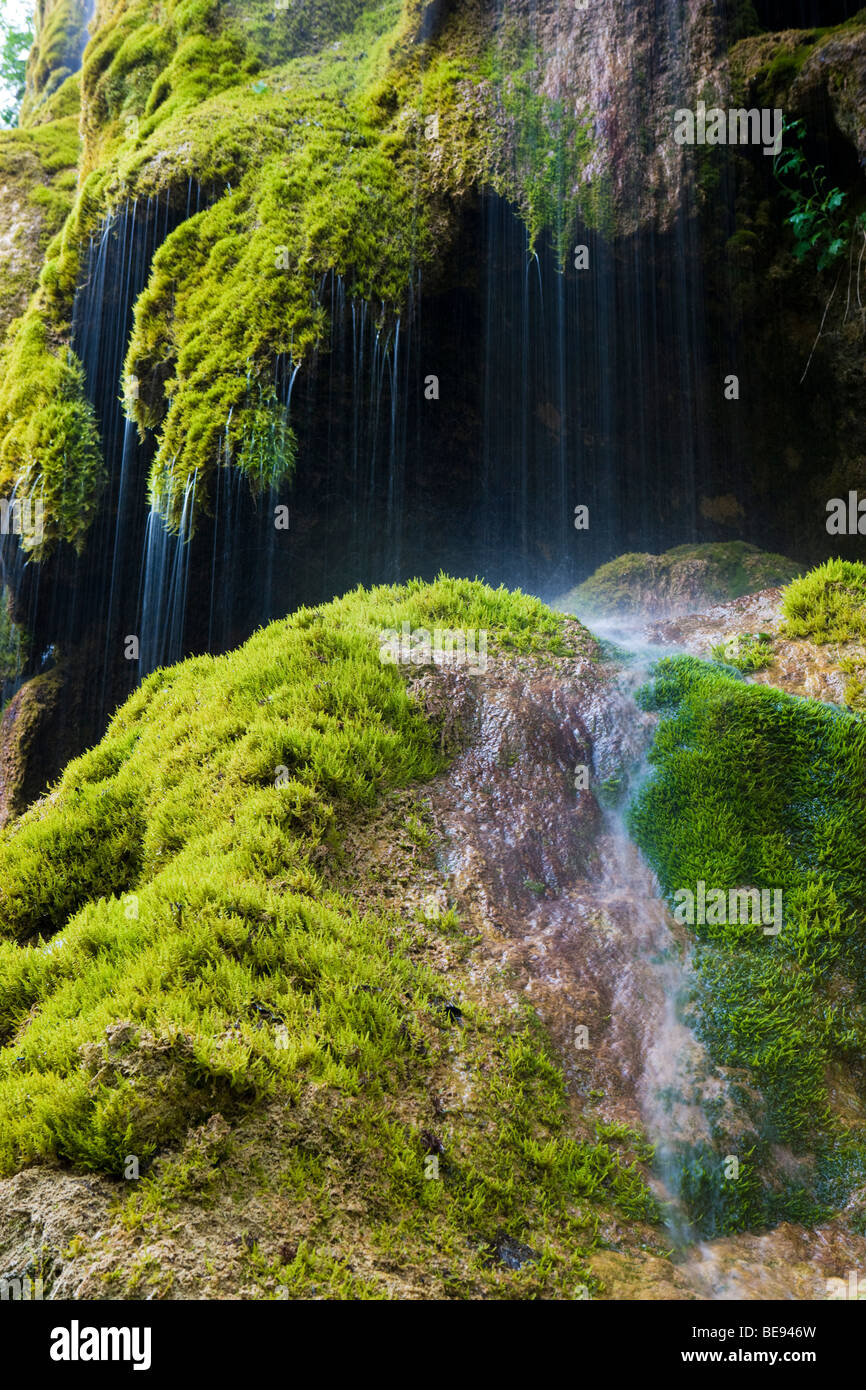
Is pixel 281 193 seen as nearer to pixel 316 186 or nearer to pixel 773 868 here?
pixel 316 186

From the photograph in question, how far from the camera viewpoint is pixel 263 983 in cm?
386

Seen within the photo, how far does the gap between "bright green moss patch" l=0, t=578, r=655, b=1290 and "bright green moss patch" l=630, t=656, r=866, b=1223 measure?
874 mm

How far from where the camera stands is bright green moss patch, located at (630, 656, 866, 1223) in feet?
13.7

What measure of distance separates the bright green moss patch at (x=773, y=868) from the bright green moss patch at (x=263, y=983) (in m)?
0.87

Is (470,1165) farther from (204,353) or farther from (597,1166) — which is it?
(204,353)

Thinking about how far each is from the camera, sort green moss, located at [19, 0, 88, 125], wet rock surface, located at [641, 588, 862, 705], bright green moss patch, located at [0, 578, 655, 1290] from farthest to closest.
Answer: green moss, located at [19, 0, 88, 125] < wet rock surface, located at [641, 588, 862, 705] < bright green moss patch, located at [0, 578, 655, 1290]

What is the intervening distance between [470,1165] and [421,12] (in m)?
11.8

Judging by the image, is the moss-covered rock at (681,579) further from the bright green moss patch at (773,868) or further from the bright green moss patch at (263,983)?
the bright green moss patch at (263,983)

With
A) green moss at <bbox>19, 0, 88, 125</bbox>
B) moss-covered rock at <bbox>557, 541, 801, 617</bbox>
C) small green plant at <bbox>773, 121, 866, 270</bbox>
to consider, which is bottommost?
moss-covered rock at <bbox>557, 541, 801, 617</bbox>

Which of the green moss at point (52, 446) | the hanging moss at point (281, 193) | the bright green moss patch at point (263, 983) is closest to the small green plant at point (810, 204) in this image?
the hanging moss at point (281, 193)

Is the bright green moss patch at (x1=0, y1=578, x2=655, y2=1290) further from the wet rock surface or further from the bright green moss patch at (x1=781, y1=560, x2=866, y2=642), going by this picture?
the bright green moss patch at (x1=781, y1=560, x2=866, y2=642)

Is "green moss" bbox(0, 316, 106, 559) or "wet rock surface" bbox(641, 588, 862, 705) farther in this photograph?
"green moss" bbox(0, 316, 106, 559)

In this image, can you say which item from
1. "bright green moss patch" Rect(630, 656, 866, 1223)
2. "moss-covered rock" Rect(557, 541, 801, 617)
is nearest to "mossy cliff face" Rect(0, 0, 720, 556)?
"moss-covered rock" Rect(557, 541, 801, 617)

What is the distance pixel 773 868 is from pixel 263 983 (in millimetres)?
2988
